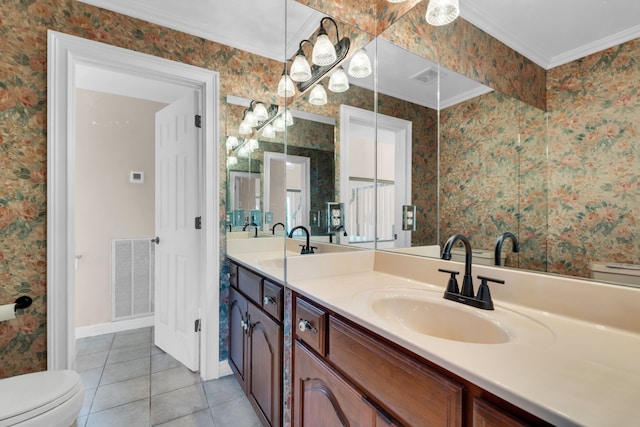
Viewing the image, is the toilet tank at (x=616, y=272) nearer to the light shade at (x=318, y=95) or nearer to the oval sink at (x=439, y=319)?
the oval sink at (x=439, y=319)

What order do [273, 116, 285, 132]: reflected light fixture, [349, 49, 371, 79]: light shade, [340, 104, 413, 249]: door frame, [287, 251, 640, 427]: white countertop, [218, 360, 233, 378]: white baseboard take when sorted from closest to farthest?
1. [287, 251, 640, 427]: white countertop
2. [340, 104, 413, 249]: door frame
3. [349, 49, 371, 79]: light shade
4. [218, 360, 233, 378]: white baseboard
5. [273, 116, 285, 132]: reflected light fixture

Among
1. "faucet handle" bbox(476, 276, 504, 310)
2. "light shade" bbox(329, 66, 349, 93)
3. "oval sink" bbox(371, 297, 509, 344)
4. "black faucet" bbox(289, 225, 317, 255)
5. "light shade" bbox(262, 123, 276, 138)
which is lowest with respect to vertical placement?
"oval sink" bbox(371, 297, 509, 344)

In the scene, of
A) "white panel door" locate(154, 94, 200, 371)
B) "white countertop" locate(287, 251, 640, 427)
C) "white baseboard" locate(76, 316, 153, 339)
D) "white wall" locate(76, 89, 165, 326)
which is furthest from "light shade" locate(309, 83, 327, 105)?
"white baseboard" locate(76, 316, 153, 339)

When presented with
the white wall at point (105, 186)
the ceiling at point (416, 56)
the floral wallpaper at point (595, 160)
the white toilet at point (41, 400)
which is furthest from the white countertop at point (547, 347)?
the white wall at point (105, 186)

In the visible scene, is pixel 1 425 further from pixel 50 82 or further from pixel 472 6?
pixel 472 6

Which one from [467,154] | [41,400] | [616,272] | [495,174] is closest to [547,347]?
[616,272]

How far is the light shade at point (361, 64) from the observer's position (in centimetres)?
170

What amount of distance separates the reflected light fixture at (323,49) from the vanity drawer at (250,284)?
4.35 feet

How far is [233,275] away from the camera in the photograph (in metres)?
1.97

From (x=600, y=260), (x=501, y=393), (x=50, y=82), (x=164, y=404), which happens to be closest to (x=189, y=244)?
(x=164, y=404)

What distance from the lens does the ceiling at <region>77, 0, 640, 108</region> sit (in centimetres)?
79

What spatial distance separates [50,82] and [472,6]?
2.10 metres

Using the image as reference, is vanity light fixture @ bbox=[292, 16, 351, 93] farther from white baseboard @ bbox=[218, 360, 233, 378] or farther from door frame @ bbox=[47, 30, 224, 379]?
white baseboard @ bbox=[218, 360, 233, 378]

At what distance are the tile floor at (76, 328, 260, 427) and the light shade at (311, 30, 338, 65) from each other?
2135 mm
